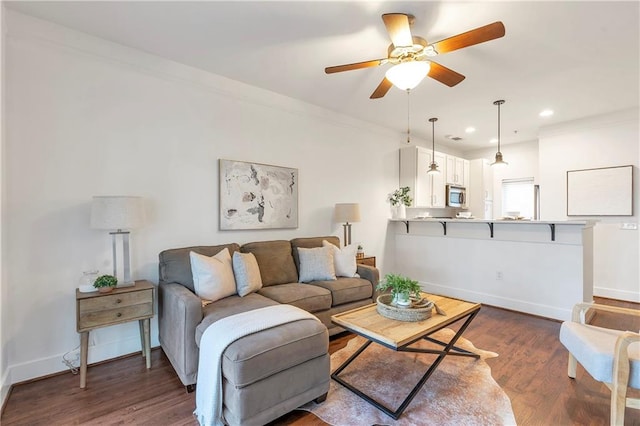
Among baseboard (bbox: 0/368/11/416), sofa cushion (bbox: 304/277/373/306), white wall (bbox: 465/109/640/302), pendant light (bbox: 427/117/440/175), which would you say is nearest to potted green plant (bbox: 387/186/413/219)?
pendant light (bbox: 427/117/440/175)

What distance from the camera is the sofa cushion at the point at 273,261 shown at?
319 cm

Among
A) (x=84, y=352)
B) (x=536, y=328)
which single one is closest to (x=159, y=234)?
(x=84, y=352)

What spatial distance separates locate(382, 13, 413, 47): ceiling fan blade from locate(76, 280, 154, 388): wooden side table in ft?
8.76

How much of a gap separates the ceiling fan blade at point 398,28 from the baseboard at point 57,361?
10.8 feet

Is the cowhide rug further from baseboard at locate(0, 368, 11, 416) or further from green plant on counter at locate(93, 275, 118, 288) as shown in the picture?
baseboard at locate(0, 368, 11, 416)

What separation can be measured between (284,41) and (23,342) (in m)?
3.19

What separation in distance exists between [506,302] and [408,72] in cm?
349

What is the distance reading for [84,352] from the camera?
7.33ft

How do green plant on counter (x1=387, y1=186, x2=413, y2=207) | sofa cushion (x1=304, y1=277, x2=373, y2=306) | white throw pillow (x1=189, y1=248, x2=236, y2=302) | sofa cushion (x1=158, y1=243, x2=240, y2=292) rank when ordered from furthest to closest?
1. green plant on counter (x1=387, y1=186, x2=413, y2=207)
2. sofa cushion (x1=304, y1=277, x2=373, y2=306)
3. sofa cushion (x1=158, y1=243, x2=240, y2=292)
4. white throw pillow (x1=189, y1=248, x2=236, y2=302)

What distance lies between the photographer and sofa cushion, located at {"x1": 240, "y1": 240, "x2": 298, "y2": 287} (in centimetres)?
319

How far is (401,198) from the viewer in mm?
5297

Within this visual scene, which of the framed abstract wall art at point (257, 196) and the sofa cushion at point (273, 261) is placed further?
the framed abstract wall art at point (257, 196)

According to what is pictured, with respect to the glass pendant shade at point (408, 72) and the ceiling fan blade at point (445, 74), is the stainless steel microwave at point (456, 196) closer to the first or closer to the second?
the ceiling fan blade at point (445, 74)

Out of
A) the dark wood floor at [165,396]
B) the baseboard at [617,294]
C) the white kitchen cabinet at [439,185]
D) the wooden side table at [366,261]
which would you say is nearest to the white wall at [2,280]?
the dark wood floor at [165,396]
